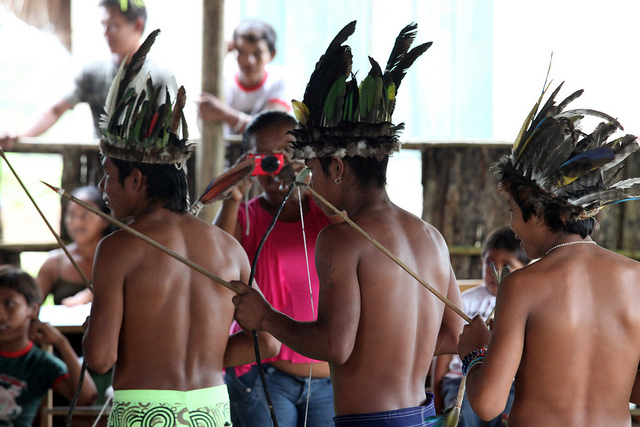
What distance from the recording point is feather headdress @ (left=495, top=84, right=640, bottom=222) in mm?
1868

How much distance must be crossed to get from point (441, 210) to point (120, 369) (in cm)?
303

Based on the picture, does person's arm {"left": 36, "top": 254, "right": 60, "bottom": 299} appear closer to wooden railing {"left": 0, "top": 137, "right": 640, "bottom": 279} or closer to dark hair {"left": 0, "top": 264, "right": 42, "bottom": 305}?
wooden railing {"left": 0, "top": 137, "right": 640, "bottom": 279}

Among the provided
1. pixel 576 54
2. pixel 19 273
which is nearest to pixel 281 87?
pixel 19 273

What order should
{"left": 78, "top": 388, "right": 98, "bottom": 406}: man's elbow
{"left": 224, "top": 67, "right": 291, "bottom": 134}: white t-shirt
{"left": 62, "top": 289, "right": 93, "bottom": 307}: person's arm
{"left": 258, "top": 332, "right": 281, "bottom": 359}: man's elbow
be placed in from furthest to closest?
{"left": 224, "top": 67, "right": 291, "bottom": 134}: white t-shirt
{"left": 62, "top": 289, "right": 93, "bottom": 307}: person's arm
{"left": 78, "top": 388, "right": 98, "bottom": 406}: man's elbow
{"left": 258, "top": 332, "right": 281, "bottom": 359}: man's elbow

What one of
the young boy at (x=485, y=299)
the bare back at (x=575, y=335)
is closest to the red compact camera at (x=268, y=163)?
the bare back at (x=575, y=335)

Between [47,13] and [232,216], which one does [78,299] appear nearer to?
[232,216]

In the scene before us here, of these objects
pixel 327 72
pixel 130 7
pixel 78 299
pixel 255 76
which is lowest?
pixel 78 299

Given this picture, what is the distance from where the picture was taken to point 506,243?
12.3 feet

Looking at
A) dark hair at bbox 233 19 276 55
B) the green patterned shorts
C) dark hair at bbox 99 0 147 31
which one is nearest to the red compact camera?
the green patterned shorts

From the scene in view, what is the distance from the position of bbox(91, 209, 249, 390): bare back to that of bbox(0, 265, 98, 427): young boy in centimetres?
Result: 161

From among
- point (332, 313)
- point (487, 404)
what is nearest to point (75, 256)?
point (332, 313)

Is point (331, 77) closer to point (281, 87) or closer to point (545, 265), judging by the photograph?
point (545, 265)

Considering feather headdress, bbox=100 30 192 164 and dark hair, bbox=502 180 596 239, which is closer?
dark hair, bbox=502 180 596 239

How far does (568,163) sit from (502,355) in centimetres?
52
